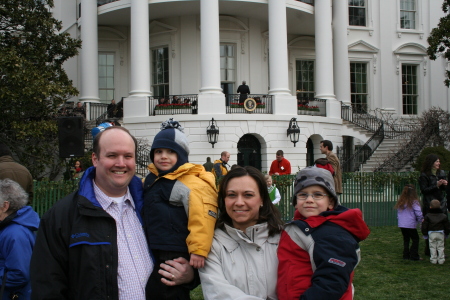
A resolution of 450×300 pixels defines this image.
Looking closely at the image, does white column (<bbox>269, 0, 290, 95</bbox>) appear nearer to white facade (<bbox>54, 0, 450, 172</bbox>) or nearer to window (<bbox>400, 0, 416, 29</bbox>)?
white facade (<bbox>54, 0, 450, 172</bbox>)

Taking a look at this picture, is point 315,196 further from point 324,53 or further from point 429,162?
point 324,53

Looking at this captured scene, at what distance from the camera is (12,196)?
4234mm

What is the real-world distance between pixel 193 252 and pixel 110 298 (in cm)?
58

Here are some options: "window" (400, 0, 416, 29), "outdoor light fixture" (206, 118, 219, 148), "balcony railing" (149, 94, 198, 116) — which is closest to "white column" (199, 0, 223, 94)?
"balcony railing" (149, 94, 198, 116)

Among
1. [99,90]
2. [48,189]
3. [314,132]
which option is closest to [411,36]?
[314,132]

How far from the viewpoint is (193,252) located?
126 inches

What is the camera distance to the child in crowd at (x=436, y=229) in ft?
30.3

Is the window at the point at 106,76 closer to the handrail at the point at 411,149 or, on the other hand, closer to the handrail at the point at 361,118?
the handrail at the point at 361,118

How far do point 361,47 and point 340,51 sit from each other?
333 cm

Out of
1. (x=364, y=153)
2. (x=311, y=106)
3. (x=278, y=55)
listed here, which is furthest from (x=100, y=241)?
(x=364, y=153)

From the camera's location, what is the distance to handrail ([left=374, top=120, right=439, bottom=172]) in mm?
24141

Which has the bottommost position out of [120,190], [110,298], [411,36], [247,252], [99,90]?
[110,298]

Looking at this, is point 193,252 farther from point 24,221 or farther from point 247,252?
point 24,221

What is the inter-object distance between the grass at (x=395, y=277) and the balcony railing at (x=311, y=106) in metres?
13.7
